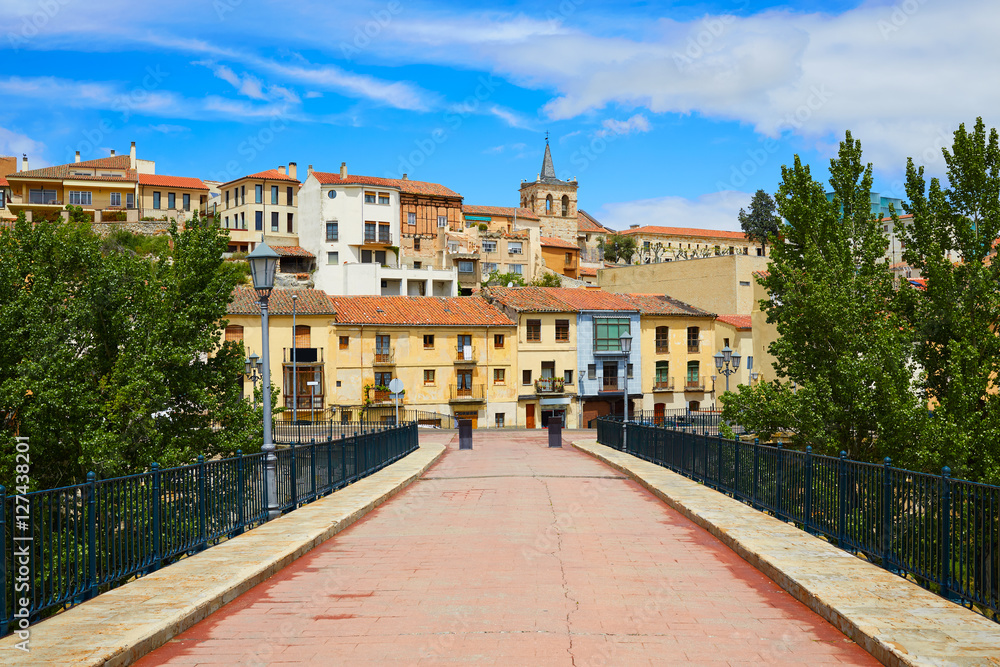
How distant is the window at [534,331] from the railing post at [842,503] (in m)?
50.8

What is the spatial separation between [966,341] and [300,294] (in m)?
43.2

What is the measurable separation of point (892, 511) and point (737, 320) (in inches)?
2378

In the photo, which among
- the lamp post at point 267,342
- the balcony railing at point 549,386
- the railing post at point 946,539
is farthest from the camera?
the balcony railing at point 549,386

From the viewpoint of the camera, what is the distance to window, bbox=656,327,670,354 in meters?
65.6

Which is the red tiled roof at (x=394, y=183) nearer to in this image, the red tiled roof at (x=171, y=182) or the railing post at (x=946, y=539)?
the red tiled roof at (x=171, y=182)

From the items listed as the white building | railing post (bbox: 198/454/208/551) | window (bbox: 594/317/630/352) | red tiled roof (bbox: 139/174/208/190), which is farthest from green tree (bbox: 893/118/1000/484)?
red tiled roof (bbox: 139/174/208/190)

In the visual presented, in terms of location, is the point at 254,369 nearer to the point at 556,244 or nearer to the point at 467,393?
the point at 467,393

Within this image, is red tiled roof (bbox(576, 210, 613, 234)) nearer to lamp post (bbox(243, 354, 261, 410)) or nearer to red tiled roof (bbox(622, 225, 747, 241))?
red tiled roof (bbox(622, 225, 747, 241))

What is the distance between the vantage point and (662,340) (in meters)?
65.7

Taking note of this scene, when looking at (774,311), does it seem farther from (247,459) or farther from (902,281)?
(247,459)

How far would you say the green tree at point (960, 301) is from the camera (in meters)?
19.6

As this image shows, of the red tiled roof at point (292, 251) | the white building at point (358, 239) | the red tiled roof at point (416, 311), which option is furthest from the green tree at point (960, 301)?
the red tiled roof at point (292, 251)

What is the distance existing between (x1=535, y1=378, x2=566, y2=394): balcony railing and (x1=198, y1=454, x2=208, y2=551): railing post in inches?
2009

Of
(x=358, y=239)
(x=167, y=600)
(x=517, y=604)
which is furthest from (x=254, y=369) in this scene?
(x=358, y=239)
